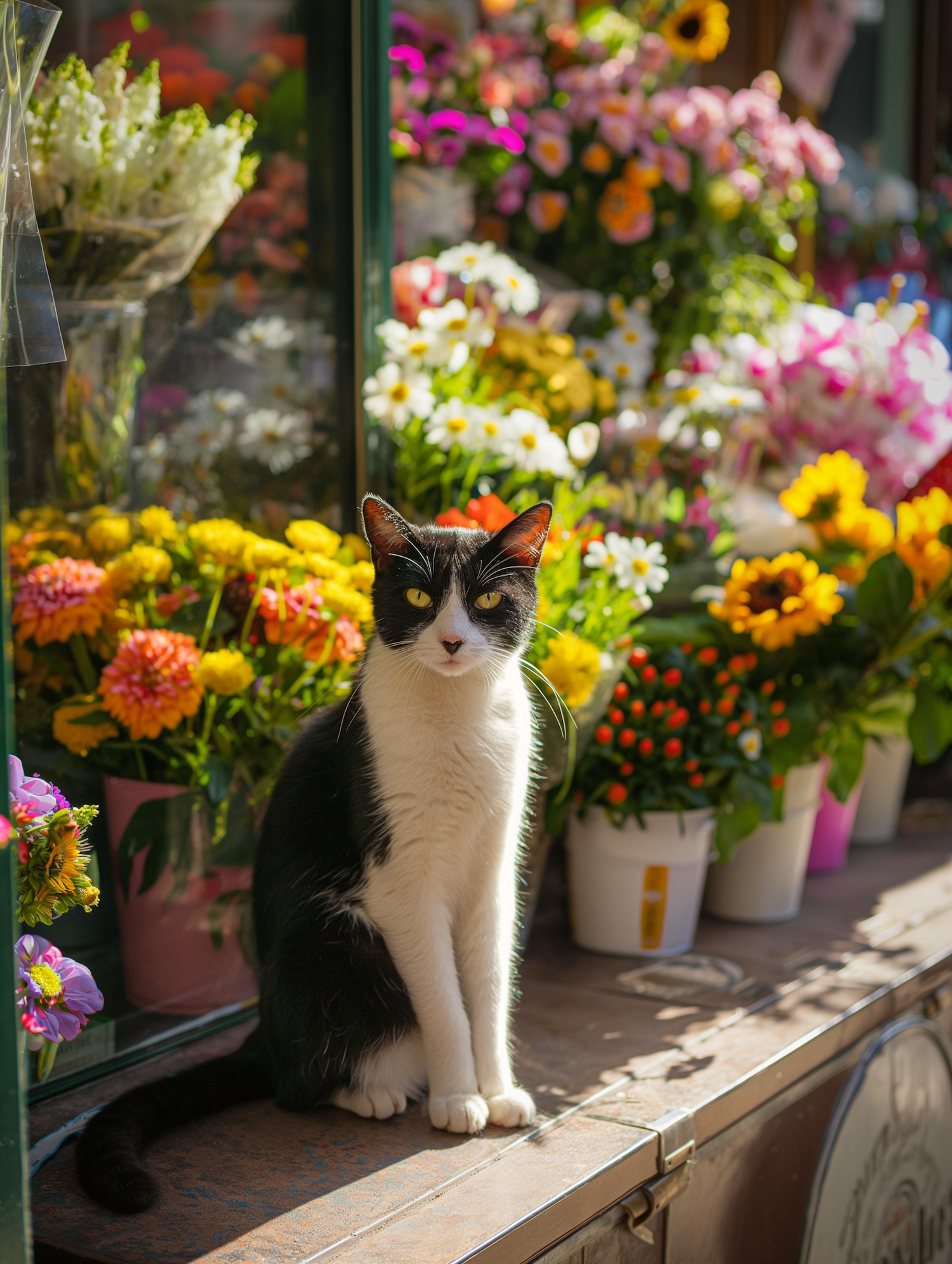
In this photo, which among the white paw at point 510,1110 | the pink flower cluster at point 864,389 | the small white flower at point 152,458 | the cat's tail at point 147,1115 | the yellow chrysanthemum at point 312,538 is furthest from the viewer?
the pink flower cluster at point 864,389

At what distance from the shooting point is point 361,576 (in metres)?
1.38

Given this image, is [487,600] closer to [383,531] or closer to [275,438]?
[383,531]

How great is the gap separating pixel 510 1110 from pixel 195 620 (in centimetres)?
60

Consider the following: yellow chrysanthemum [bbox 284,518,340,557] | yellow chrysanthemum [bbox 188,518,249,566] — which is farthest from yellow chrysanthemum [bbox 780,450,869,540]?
yellow chrysanthemum [bbox 188,518,249,566]

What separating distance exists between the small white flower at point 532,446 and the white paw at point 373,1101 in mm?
752

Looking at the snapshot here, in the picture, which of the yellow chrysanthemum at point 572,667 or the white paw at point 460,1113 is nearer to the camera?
the white paw at point 460,1113

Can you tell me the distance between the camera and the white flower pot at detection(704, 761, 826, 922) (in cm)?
172

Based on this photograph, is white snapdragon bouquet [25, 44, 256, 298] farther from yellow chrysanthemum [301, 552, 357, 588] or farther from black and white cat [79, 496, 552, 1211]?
black and white cat [79, 496, 552, 1211]

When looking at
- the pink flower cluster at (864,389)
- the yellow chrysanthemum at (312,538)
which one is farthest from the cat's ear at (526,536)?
the pink flower cluster at (864,389)

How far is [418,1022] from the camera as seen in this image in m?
1.11

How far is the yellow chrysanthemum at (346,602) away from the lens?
1286 mm

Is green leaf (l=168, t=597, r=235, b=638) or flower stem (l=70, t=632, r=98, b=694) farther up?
green leaf (l=168, t=597, r=235, b=638)

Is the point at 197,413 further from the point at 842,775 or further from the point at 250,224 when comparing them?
the point at 842,775

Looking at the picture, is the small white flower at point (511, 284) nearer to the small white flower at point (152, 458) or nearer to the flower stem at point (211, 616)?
the small white flower at point (152, 458)
